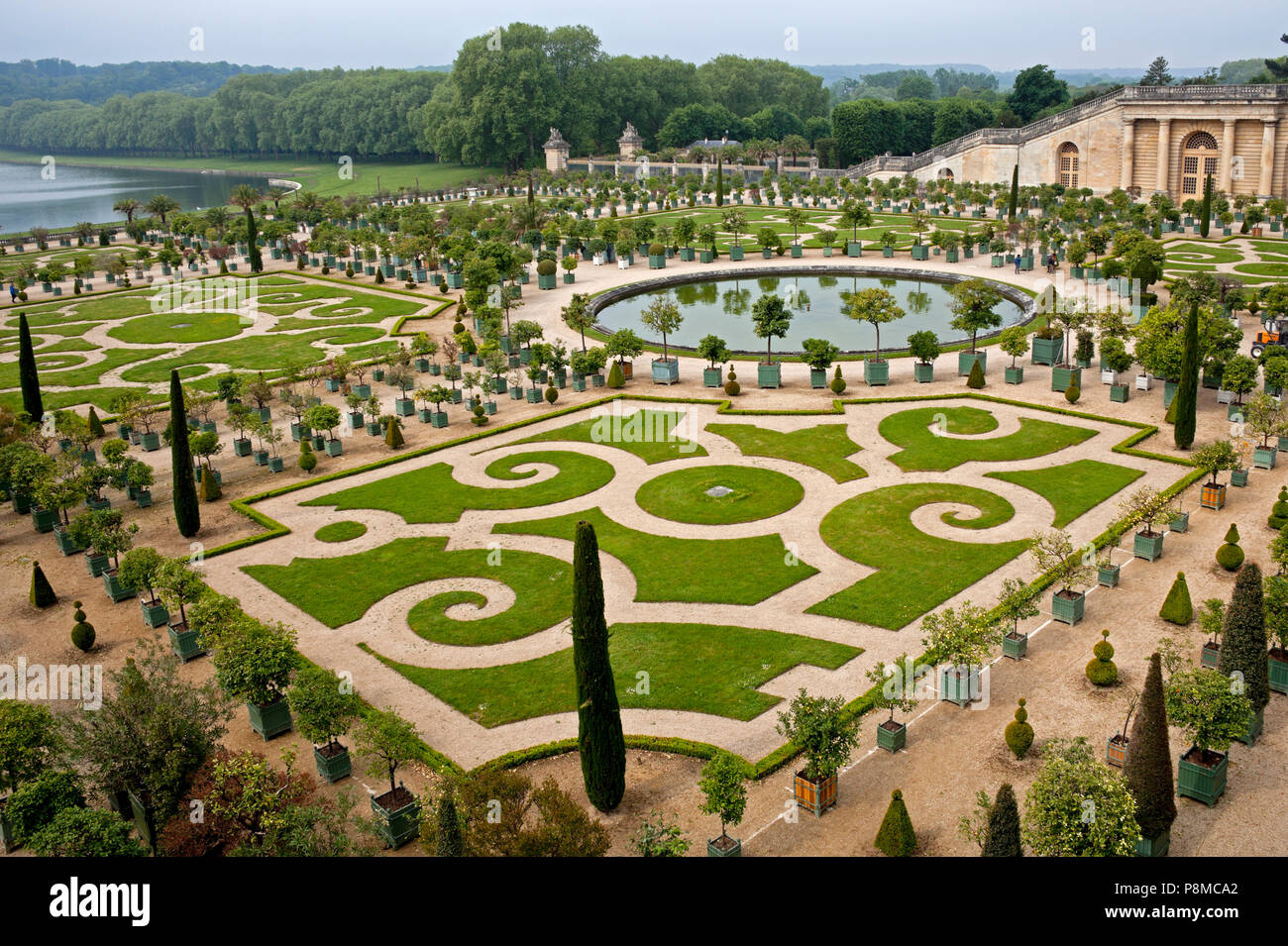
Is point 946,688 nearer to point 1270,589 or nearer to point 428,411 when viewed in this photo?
point 1270,589

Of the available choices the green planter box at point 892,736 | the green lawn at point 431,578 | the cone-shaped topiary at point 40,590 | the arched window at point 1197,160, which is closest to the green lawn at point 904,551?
the green planter box at point 892,736

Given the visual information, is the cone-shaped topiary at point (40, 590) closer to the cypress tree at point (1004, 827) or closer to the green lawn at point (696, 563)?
the green lawn at point (696, 563)

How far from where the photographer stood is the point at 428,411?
5094 centimetres

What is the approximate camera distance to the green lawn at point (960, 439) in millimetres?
42281

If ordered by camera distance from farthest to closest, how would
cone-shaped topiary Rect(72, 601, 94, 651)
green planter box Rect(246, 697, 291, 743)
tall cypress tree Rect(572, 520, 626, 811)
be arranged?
cone-shaped topiary Rect(72, 601, 94, 651) < green planter box Rect(246, 697, 291, 743) < tall cypress tree Rect(572, 520, 626, 811)

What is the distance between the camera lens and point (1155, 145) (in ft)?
336

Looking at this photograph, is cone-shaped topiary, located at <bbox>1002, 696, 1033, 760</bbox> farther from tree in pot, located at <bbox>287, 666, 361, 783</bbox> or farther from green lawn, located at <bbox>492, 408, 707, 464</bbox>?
green lawn, located at <bbox>492, 408, 707, 464</bbox>

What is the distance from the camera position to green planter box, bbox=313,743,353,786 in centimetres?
2488

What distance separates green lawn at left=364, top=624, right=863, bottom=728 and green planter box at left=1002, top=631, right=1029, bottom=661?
395 cm

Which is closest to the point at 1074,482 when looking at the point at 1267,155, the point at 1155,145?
the point at 1267,155

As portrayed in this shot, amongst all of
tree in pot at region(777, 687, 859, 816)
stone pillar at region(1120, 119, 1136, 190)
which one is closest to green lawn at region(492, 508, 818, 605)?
tree in pot at region(777, 687, 859, 816)

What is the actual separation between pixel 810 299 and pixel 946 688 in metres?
49.4

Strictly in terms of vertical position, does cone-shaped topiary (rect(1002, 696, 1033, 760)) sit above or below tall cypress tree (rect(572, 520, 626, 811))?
below

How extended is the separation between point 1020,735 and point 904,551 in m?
10.9
